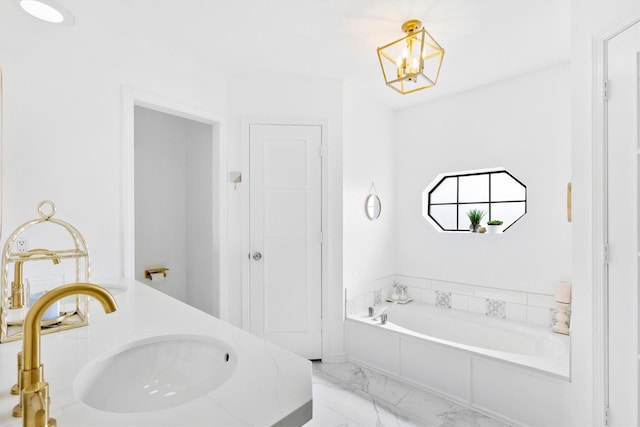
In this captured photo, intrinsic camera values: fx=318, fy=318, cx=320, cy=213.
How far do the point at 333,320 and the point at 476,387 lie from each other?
1.17 m

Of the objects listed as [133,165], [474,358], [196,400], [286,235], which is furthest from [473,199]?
[196,400]

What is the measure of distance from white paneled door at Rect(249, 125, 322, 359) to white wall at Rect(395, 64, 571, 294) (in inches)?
44.7

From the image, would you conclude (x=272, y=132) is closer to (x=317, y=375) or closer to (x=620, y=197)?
(x=317, y=375)

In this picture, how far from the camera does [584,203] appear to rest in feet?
4.90

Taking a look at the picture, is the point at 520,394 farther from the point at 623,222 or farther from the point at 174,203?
the point at 174,203

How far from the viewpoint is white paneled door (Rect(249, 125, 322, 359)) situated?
107 inches

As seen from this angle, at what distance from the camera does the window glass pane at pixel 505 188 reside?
279cm

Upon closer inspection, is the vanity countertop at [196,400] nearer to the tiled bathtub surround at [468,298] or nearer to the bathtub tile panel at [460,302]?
the tiled bathtub surround at [468,298]

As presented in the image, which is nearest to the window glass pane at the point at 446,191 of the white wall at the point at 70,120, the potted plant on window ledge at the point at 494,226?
the potted plant on window ledge at the point at 494,226

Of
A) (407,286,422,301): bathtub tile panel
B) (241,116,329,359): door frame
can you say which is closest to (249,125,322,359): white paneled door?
(241,116,329,359): door frame

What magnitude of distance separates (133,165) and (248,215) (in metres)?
0.93

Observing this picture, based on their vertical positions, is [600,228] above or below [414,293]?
above

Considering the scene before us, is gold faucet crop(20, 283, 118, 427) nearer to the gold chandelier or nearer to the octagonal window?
the gold chandelier

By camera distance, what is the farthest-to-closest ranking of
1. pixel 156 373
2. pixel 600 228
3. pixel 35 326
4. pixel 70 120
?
pixel 70 120, pixel 600 228, pixel 156 373, pixel 35 326
